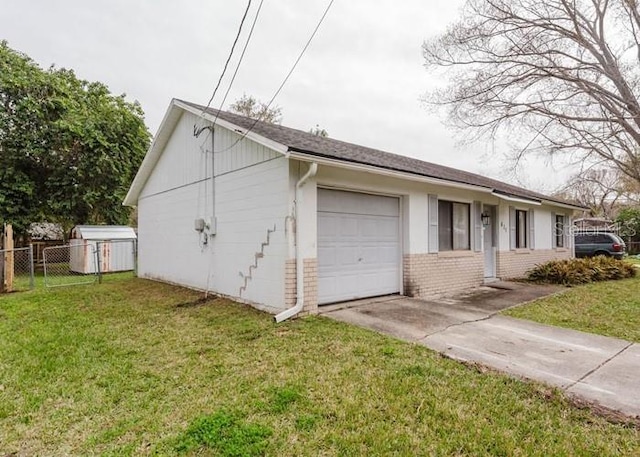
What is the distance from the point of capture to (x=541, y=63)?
10.8 metres

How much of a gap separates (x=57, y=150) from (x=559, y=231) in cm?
2136

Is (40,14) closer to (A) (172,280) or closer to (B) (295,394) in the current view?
(A) (172,280)

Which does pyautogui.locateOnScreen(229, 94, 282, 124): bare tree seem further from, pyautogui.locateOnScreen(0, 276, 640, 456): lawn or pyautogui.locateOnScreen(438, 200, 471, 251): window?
pyautogui.locateOnScreen(0, 276, 640, 456): lawn

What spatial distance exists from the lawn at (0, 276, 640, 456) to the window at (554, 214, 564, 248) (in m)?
12.8

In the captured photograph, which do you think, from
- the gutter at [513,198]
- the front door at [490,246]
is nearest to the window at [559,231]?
the gutter at [513,198]

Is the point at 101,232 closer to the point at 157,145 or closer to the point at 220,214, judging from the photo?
the point at 157,145

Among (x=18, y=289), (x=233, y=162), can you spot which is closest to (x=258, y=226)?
(x=233, y=162)

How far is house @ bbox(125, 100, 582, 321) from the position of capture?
6145 millimetres

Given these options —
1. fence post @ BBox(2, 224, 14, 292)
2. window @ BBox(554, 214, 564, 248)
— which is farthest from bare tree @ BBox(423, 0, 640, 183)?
fence post @ BBox(2, 224, 14, 292)

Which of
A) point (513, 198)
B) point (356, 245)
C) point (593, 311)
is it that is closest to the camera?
point (593, 311)

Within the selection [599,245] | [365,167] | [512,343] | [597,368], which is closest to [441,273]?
[365,167]

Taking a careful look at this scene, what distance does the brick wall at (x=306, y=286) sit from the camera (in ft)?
19.7

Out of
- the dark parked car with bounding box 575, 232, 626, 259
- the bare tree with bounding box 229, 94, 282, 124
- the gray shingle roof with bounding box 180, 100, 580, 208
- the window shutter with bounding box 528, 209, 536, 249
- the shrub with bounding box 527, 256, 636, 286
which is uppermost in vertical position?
the bare tree with bounding box 229, 94, 282, 124

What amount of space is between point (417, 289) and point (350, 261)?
1.92 meters
